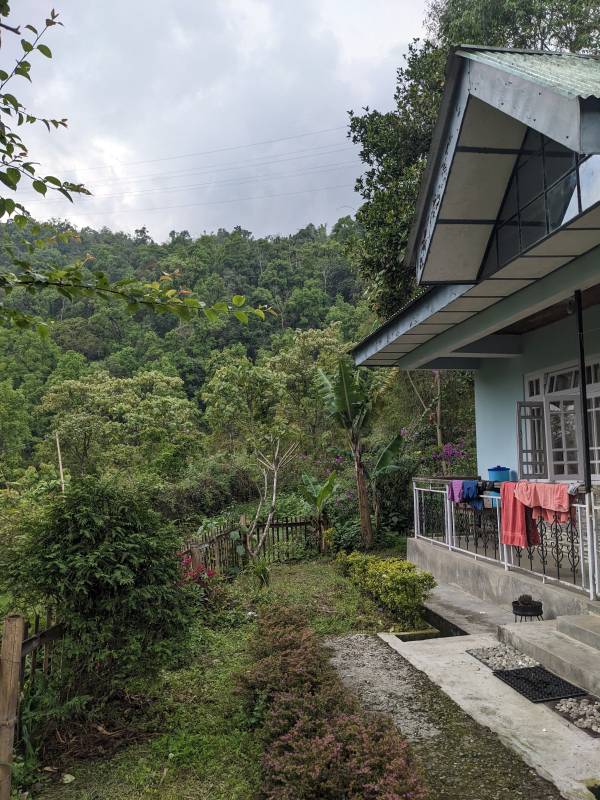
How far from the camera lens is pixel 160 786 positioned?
3.69 meters

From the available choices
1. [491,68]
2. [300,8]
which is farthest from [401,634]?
[300,8]

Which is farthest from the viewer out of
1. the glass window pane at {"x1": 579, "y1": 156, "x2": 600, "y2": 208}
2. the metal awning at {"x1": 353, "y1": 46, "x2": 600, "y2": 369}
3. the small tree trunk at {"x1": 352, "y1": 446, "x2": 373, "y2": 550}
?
the small tree trunk at {"x1": 352, "y1": 446, "x2": 373, "y2": 550}

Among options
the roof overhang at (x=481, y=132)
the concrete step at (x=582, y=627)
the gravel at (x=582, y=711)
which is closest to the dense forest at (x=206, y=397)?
the roof overhang at (x=481, y=132)

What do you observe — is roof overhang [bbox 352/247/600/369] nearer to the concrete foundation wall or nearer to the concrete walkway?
the concrete foundation wall

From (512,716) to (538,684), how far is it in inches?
26.9

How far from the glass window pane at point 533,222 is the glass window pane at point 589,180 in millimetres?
890

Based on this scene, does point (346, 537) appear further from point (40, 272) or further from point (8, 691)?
point (40, 272)

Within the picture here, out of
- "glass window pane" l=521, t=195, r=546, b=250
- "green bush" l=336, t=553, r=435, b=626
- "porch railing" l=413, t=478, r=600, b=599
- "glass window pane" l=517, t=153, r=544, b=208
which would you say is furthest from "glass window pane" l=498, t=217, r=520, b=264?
"green bush" l=336, t=553, r=435, b=626

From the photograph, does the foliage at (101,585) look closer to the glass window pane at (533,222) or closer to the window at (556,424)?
the glass window pane at (533,222)

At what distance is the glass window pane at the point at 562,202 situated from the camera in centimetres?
521

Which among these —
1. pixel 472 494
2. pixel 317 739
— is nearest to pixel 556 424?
pixel 472 494

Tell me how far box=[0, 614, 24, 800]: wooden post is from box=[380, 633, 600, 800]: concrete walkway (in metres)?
2.67

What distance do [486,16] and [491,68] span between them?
11.7 m

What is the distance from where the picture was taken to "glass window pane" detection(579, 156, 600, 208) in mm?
4746
